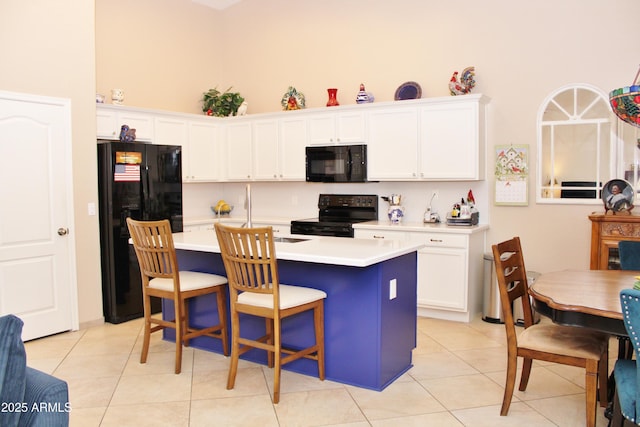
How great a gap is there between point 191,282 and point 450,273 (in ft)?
7.76

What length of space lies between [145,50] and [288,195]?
2372mm

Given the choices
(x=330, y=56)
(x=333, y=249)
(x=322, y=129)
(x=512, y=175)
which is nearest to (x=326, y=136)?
(x=322, y=129)

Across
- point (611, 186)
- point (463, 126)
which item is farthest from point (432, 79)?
point (611, 186)

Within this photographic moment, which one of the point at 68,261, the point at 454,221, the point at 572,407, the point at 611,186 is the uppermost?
the point at 611,186

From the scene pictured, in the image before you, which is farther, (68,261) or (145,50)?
(145,50)

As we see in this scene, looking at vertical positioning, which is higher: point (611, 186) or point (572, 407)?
point (611, 186)

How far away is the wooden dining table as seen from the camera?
2273 mm

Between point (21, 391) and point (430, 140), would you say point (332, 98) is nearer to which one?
point (430, 140)

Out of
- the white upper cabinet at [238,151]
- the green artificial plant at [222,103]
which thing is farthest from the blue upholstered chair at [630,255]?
the green artificial plant at [222,103]

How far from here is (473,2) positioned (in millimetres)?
Answer: 5047

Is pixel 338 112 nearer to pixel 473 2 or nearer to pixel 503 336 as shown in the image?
pixel 473 2

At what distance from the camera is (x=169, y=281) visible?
145 inches

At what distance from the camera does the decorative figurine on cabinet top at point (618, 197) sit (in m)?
4.21

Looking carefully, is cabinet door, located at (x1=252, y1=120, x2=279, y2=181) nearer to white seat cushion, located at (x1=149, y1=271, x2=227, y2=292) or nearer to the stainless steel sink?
the stainless steel sink
